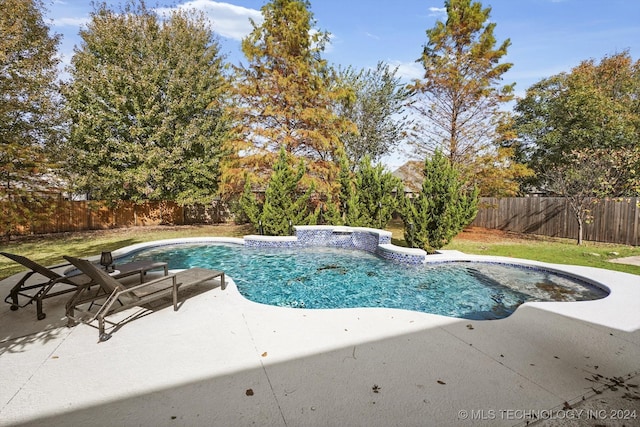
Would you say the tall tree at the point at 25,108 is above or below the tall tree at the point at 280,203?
above

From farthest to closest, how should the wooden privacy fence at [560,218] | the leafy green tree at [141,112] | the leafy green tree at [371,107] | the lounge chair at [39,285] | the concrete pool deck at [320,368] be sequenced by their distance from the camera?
the leafy green tree at [371,107], the leafy green tree at [141,112], the wooden privacy fence at [560,218], the lounge chair at [39,285], the concrete pool deck at [320,368]

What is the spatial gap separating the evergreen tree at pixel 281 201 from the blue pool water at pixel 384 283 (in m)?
2.23

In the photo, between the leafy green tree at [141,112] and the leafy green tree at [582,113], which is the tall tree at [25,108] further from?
the leafy green tree at [582,113]

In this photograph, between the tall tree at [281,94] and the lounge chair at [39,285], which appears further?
the tall tree at [281,94]

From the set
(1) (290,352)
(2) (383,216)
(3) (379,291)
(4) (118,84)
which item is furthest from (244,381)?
(4) (118,84)

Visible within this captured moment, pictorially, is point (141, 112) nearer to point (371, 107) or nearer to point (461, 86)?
point (371, 107)

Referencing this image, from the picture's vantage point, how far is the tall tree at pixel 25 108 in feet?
21.9

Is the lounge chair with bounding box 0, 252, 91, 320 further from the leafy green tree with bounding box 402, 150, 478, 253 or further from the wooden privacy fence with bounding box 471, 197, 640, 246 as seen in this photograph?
the wooden privacy fence with bounding box 471, 197, 640, 246

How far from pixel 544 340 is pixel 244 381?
139 inches

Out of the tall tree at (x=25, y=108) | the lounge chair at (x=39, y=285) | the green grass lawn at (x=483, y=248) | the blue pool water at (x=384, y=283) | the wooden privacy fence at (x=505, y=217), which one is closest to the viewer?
the lounge chair at (x=39, y=285)

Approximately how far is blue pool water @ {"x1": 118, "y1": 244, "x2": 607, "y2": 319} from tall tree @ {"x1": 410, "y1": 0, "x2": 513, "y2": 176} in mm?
8456

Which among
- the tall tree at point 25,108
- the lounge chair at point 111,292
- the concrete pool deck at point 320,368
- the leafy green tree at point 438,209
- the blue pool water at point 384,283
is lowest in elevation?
the blue pool water at point 384,283

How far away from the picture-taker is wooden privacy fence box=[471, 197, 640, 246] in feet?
38.0

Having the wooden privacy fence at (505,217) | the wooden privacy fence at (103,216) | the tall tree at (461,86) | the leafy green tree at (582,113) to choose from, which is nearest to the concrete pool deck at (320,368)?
the wooden privacy fence at (505,217)
